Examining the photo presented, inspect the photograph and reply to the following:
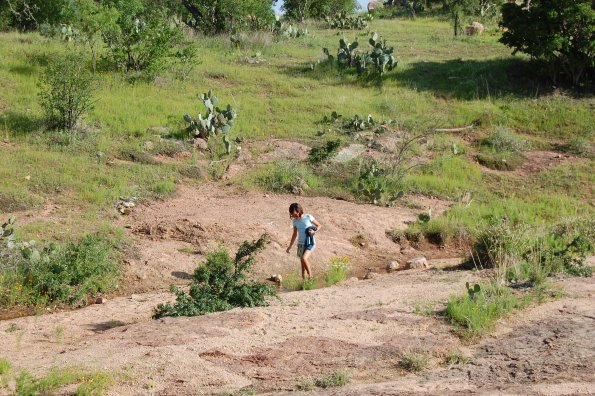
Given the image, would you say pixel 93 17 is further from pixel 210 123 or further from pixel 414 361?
pixel 414 361

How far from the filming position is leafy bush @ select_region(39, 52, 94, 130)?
1524 cm

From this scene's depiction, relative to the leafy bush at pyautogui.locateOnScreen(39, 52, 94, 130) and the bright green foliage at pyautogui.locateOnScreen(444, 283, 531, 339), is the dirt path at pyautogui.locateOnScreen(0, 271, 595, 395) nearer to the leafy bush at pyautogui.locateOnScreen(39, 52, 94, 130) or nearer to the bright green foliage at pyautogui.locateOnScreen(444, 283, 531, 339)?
the bright green foliage at pyautogui.locateOnScreen(444, 283, 531, 339)

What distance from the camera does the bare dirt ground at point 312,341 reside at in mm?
6805

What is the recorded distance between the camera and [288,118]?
703 inches

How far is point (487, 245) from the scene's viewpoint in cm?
1070

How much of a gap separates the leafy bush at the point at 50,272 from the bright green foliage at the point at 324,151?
19.5 ft

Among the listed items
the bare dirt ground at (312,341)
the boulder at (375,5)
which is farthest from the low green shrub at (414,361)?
the boulder at (375,5)

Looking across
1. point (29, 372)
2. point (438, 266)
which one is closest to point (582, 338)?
point (438, 266)

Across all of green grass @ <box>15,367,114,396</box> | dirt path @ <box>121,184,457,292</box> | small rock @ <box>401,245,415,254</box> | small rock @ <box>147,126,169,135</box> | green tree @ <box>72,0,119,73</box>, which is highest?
green tree @ <box>72,0,119,73</box>

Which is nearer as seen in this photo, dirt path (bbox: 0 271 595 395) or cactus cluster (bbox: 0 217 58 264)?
dirt path (bbox: 0 271 595 395)

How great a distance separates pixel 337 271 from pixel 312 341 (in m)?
3.90

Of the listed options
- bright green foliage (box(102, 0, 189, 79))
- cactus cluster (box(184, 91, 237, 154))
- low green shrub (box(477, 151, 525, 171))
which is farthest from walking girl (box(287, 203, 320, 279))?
bright green foliage (box(102, 0, 189, 79))

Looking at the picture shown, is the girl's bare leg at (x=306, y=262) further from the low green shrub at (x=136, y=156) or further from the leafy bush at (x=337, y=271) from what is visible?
the low green shrub at (x=136, y=156)

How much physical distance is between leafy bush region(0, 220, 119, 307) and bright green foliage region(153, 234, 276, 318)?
5.16 feet
